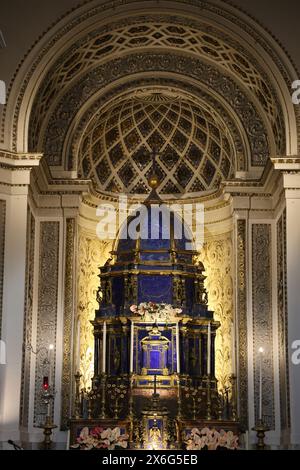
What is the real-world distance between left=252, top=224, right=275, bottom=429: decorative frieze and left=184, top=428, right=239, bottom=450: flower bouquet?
371cm

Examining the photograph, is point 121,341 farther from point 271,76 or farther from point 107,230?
point 271,76

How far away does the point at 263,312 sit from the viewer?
2448cm

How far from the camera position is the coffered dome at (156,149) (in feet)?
88.5

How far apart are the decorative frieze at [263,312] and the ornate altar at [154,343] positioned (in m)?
0.92

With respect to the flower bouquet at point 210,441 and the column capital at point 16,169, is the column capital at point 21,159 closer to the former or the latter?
the column capital at point 16,169

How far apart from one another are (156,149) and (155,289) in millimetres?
Answer: 5127

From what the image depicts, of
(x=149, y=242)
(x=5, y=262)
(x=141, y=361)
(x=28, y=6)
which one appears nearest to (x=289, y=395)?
(x=141, y=361)

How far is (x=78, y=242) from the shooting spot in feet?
Result: 84.0

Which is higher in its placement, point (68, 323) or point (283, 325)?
point (68, 323)

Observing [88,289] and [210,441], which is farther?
[88,289]

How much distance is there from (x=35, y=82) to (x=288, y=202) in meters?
6.59

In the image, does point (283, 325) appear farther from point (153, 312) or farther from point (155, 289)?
point (155, 289)

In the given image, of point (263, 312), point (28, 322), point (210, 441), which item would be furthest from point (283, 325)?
point (28, 322)

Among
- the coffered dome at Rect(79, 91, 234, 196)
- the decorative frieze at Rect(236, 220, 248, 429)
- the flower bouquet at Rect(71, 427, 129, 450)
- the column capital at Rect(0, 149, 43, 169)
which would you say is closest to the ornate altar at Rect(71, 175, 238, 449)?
the decorative frieze at Rect(236, 220, 248, 429)
